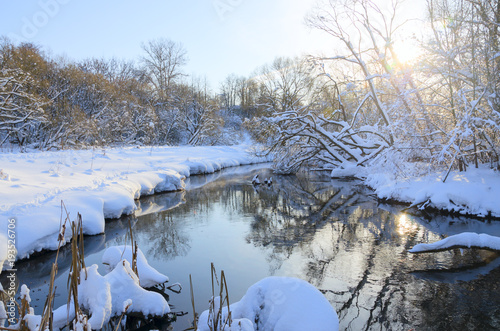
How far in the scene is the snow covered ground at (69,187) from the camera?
575cm

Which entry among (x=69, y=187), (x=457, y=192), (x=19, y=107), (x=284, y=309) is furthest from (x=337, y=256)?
(x=19, y=107)

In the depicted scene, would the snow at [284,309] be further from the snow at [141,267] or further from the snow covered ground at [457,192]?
the snow covered ground at [457,192]

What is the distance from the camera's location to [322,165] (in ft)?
73.9

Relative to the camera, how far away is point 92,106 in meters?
20.8

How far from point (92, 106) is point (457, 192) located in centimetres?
2060

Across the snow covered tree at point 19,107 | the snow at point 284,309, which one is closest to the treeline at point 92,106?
the snow covered tree at point 19,107

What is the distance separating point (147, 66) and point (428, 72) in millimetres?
36460

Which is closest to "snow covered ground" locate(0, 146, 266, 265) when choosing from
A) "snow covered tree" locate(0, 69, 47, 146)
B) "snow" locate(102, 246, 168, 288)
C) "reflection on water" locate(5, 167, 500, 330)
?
"reflection on water" locate(5, 167, 500, 330)

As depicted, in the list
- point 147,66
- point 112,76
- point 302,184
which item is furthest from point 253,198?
point 147,66

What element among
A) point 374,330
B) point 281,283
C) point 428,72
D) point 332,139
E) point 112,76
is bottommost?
point 374,330

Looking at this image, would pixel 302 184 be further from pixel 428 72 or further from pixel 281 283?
pixel 281 283

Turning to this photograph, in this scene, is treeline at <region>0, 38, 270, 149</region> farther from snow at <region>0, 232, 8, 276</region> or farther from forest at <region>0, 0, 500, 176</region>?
snow at <region>0, 232, 8, 276</region>

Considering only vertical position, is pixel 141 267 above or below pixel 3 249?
below

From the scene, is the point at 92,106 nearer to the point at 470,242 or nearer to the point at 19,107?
the point at 19,107
